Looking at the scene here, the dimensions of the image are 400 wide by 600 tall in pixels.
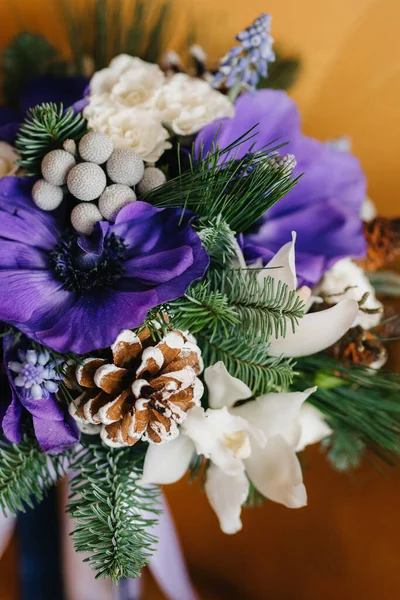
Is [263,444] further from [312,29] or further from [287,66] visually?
[312,29]

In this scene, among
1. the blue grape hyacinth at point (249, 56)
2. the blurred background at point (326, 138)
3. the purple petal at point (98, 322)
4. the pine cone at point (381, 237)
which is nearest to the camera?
the purple petal at point (98, 322)

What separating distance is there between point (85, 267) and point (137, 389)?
10 cm

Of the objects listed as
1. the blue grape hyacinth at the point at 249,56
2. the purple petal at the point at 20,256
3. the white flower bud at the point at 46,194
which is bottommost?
the purple petal at the point at 20,256

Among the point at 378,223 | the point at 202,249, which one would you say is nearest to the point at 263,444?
the point at 202,249

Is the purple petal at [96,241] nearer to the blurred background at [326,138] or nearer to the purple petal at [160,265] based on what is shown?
the purple petal at [160,265]

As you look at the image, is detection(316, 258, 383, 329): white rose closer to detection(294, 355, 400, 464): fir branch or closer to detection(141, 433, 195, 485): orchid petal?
detection(294, 355, 400, 464): fir branch

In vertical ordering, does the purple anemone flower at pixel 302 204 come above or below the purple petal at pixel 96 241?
above

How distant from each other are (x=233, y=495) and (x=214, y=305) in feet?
0.58

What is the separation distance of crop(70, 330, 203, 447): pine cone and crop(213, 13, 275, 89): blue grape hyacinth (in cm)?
26

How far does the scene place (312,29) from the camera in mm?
756

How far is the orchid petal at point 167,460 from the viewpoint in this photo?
44 centimetres

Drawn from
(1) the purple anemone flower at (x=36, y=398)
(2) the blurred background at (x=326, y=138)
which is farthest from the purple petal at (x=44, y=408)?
(2) the blurred background at (x=326, y=138)

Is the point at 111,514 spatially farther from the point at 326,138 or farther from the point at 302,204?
the point at 326,138

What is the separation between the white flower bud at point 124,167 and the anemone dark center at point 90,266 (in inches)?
1.7
